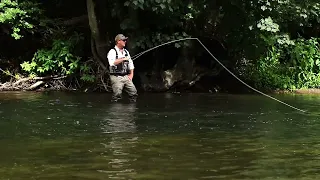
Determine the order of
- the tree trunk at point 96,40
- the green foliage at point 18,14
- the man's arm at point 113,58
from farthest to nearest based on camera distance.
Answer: the green foliage at point 18,14 → the tree trunk at point 96,40 → the man's arm at point 113,58

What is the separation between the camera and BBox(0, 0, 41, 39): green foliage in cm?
1598

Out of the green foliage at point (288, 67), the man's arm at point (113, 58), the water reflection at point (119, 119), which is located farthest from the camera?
the green foliage at point (288, 67)

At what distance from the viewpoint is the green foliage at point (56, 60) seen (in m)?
16.4

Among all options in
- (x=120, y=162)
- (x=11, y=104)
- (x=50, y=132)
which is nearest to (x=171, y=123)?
(x=50, y=132)

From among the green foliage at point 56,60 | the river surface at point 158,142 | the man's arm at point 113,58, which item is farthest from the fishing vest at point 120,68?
the green foliage at point 56,60

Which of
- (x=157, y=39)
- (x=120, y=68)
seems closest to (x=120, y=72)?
(x=120, y=68)

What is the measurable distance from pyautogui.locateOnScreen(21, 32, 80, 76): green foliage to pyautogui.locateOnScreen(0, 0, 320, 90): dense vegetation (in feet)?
0.10

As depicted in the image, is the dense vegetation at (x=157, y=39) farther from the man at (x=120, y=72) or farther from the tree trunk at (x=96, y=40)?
the man at (x=120, y=72)

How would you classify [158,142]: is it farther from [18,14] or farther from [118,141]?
[18,14]

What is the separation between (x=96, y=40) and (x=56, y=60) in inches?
60.2

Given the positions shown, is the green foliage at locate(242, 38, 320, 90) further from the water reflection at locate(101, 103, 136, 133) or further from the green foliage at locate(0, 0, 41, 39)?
the green foliage at locate(0, 0, 41, 39)

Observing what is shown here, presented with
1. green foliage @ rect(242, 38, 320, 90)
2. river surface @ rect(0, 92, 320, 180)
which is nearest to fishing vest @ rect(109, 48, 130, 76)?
river surface @ rect(0, 92, 320, 180)

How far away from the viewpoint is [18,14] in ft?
53.6

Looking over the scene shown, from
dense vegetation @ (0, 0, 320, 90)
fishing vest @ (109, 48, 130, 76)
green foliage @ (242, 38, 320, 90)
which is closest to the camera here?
fishing vest @ (109, 48, 130, 76)
